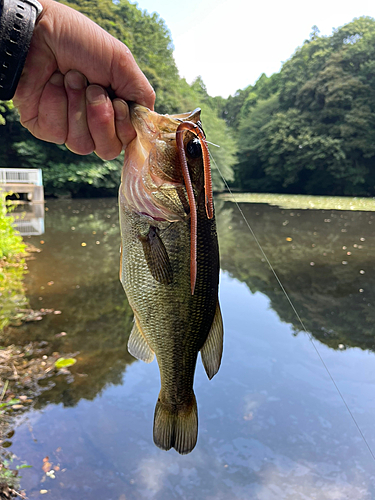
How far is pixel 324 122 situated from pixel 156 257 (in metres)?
35.4

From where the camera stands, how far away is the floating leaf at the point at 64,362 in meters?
4.14

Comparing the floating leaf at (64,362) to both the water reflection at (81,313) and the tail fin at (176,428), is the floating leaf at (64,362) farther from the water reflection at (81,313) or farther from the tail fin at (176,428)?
the tail fin at (176,428)

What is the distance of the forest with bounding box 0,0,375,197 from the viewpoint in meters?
23.3

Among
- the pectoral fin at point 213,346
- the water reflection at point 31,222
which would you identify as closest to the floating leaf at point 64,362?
the pectoral fin at point 213,346

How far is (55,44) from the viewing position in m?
1.44

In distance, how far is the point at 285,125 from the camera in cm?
3403

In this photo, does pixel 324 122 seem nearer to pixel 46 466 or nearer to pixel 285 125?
pixel 285 125

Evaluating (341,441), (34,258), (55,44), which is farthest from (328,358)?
(34,258)

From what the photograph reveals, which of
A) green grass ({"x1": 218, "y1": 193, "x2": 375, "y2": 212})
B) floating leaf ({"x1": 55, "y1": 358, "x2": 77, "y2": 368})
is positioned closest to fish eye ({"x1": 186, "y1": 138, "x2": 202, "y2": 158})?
floating leaf ({"x1": 55, "y1": 358, "x2": 77, "y2": 368})

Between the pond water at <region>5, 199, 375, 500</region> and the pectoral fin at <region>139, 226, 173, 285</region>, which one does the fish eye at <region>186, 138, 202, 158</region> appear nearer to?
the pectoral fin at <region>139, 226, 173, 285</region>

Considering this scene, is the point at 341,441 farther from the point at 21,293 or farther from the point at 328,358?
the point at 21,293

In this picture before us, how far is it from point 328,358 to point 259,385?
3.48 feet

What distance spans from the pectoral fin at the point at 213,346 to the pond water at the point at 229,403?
184 cm

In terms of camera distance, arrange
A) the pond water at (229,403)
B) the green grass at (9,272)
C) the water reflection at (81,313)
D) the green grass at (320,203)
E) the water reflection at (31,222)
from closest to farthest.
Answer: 1. the pond water at (229,403)
2. the water reflection at (81,313)
3. the green grass at (9,272)
4. the water reflection at (31,222)
5. the green grass at (320,203)
